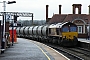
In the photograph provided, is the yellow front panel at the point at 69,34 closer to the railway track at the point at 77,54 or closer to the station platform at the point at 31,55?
the railway track at the point at 77,54

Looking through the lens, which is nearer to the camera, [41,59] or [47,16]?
[41,59]

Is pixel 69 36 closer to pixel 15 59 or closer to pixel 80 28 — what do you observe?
pixel 15 59

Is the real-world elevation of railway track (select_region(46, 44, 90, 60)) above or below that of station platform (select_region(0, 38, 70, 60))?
below

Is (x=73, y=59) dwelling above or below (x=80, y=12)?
below

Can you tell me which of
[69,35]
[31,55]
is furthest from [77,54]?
[69,35]

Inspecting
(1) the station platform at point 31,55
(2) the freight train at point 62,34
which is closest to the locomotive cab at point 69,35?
(2) the freight train at point 62,34

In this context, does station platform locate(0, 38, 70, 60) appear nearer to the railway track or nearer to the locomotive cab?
the railway track

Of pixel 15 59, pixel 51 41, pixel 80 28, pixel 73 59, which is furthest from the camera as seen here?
pixel 80 28

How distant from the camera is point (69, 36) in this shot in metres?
36.6

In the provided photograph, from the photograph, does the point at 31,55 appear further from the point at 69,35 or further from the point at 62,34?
the point at 69,35

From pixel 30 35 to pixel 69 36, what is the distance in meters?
23.1

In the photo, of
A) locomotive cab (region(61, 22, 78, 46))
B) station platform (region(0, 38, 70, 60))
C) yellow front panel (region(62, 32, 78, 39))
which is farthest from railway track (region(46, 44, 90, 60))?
yellow front panel (region(62, 32, 78, 39))

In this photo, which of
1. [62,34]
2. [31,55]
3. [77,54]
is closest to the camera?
[31,55]

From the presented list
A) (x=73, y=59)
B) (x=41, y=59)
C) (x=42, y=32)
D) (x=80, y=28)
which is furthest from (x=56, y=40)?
(x=80, y=28)
